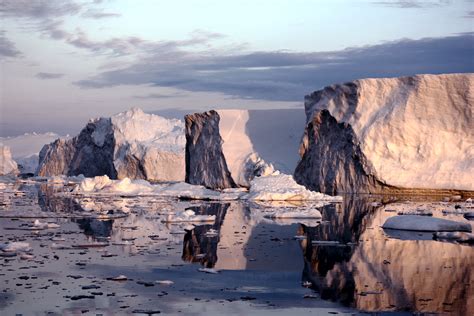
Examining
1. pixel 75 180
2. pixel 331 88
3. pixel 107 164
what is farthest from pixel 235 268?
pixel 107 164

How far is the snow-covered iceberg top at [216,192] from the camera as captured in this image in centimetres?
1723

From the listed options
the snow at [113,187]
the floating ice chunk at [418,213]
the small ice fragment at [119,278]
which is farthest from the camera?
the snow at [113,187]

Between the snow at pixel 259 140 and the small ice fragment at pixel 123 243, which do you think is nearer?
the small ice fragment at pixel 123 243

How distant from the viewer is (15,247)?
7.55 m

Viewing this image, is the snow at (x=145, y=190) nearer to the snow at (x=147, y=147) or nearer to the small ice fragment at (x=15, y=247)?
the small ice fragment at (x=15, y=247)

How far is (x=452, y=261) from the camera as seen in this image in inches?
283

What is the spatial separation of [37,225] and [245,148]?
48.7 ft

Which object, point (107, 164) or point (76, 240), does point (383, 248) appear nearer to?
point (76, 240)

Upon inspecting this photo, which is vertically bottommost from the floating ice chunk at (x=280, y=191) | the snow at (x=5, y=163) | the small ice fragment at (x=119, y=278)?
the snow at (x=5, y=163)

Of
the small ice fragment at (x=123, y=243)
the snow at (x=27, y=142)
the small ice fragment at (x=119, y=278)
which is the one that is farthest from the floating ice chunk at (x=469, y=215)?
the snow at (x=27, y=142)

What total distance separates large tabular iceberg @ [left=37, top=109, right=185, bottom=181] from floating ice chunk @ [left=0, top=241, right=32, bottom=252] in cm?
2753

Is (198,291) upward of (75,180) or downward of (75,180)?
upward

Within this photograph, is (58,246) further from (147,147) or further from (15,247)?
(147,147)

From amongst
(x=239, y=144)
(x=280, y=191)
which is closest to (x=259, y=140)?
(x=239, y=144)
